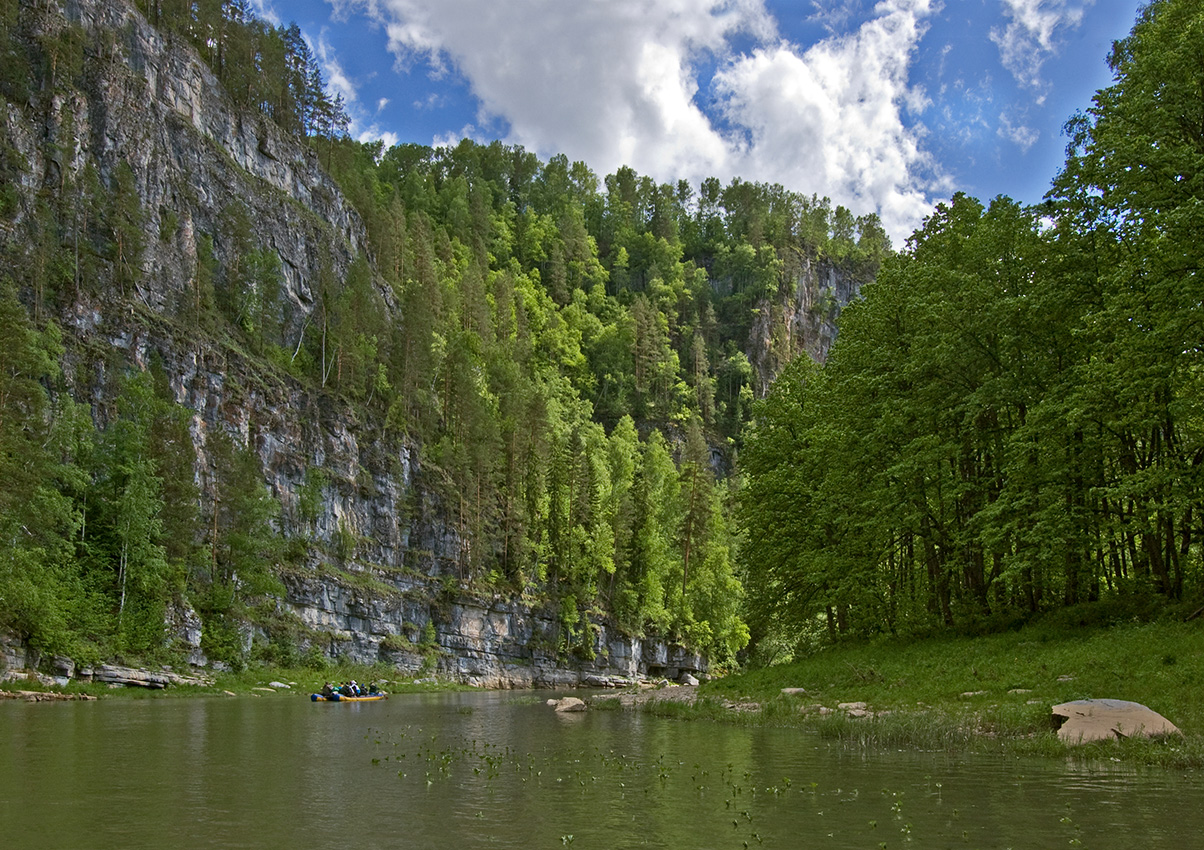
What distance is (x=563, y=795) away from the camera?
512 inches

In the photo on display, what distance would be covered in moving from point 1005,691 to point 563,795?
1250 cm

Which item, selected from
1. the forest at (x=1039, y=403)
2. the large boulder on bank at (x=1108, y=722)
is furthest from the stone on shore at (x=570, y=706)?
the large boulder on bank at (x=1108, y=722)

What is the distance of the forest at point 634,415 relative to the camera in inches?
896

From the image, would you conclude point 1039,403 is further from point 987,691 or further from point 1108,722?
point 1108,722

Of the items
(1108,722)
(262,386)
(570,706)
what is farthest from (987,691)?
(262,386)

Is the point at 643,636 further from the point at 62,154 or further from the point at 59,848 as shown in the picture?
the point at 59,848

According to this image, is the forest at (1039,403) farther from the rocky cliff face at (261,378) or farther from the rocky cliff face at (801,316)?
the rocky cliff face at (801,316)

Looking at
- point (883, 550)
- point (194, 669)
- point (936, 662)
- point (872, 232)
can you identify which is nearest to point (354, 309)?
point (194, 669)

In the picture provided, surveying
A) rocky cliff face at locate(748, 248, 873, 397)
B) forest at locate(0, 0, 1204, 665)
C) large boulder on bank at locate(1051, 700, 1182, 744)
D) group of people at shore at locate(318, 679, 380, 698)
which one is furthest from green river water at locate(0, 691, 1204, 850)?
rocky cliff face at locate(748, 248, 873, 397)

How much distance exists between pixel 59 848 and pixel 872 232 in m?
189

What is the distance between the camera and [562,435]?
95625 millimetres

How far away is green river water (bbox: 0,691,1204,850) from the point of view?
9922 millimetres

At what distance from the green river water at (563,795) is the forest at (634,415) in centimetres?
1011

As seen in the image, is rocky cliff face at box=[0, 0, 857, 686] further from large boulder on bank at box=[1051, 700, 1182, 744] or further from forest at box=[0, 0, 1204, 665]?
large boulder on bank at box=[1051, 700, 1182, 744]
